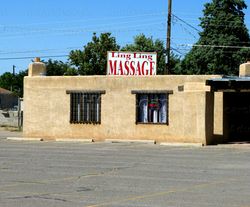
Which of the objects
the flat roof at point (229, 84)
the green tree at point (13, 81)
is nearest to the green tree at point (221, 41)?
the flat roof at point (229, 84)

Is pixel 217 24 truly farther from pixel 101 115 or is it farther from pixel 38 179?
pixel 38 179

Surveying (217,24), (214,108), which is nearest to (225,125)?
(214,108)

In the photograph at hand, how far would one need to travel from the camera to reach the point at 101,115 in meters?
31.1

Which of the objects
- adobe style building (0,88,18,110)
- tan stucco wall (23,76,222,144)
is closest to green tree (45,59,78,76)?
adobe style building (0,88,18,110)

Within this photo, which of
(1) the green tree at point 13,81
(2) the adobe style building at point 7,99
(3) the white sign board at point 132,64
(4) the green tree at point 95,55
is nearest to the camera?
(3) the white sign board at point 132,64

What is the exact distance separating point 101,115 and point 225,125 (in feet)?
20.9

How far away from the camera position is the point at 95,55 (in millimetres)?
64875

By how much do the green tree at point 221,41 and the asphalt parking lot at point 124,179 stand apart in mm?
36555

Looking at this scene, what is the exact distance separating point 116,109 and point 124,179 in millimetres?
16204

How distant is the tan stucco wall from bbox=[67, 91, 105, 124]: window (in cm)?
22

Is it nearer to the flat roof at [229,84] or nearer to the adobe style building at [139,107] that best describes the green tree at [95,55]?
the adobe style building at [139,107]

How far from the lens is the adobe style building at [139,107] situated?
1132 inches

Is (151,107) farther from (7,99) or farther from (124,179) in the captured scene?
(7,99)

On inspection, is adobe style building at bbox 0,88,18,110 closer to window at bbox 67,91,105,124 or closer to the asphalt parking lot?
window at bbox 67,91,105,124
